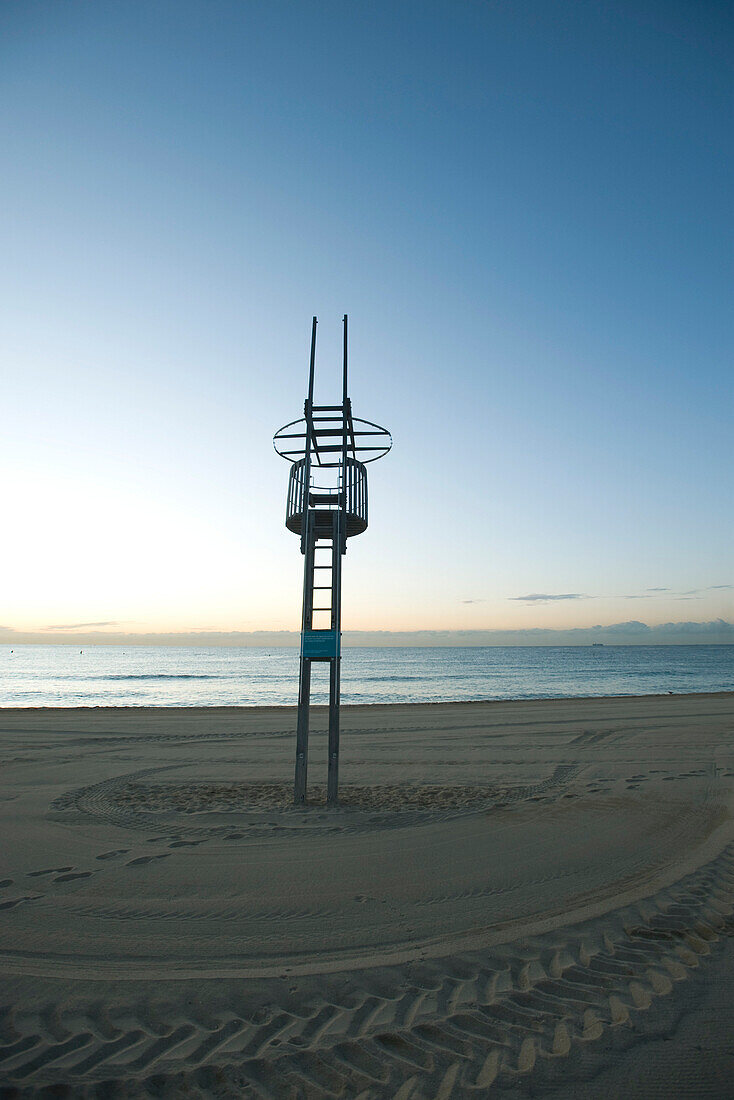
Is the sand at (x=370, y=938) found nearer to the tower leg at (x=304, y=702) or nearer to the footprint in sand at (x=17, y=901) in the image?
the footprint in sand at (x=17, y=901)

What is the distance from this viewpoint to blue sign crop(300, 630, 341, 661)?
822 cm

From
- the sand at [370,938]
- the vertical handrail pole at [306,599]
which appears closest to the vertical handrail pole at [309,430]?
the vertical handrail pole at [306,599]

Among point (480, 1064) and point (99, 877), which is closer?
point (480, 1064)

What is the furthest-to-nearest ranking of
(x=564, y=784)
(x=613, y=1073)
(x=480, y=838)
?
(x=564, y=784) < (x=480, y=838) < (x=613, y=1073)

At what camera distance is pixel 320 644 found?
829cm

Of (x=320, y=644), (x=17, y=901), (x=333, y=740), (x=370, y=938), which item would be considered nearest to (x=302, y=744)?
(x=333, y=740)

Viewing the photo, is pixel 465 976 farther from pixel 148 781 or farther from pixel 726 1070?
pixel 148 781

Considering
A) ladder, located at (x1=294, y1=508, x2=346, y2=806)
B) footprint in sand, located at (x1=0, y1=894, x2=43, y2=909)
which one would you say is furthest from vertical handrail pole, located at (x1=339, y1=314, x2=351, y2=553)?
footprint in sand, located at (x1=0, y1=894, x2=43, y2=909)

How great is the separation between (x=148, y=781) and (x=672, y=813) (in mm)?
8210

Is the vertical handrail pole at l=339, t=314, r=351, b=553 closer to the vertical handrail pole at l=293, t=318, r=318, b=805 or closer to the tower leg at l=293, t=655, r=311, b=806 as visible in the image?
the vertical handrail pole at l=293, t=318, r=318, b=805

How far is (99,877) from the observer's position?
18.7 feet

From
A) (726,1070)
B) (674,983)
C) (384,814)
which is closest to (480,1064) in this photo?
(726,1070)

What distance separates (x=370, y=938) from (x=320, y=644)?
4.16 metres

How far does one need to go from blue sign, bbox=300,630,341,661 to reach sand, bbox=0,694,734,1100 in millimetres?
2090
